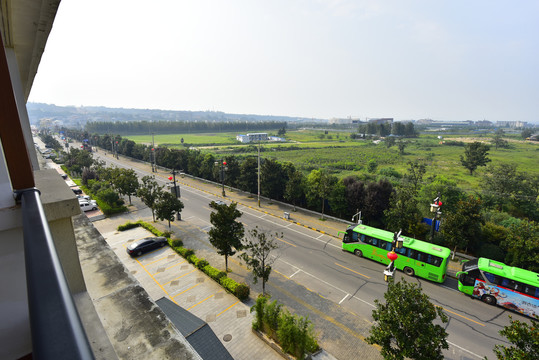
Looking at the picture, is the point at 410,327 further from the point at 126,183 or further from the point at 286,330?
the point at 126,183

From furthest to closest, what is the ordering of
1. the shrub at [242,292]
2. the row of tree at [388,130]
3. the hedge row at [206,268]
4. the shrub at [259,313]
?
the row of tree at [388,130]
the hedge row at [206,268]
the shrub at [242,292]
the shrub at [259,313]

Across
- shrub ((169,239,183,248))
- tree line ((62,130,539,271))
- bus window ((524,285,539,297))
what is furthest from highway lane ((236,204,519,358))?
shrub ((169,239,183,248))

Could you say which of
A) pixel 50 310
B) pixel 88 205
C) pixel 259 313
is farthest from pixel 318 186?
pixel 50 310

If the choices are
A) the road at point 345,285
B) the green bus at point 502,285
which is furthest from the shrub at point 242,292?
the green bus at point 502,285

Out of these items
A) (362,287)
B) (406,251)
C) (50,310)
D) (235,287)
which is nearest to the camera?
(50,310)

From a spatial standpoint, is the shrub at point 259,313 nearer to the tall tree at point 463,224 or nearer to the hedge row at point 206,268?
the hedge row at point 206,268

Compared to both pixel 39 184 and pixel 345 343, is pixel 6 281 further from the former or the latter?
pixel 345 343

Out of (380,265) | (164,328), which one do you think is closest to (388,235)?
(380,265)
